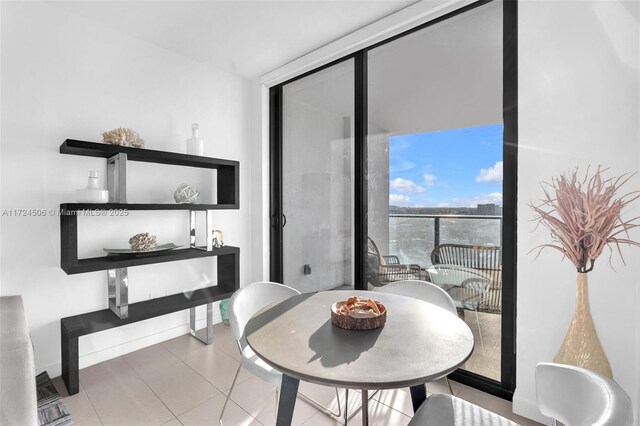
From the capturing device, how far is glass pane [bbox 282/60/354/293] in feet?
9.45

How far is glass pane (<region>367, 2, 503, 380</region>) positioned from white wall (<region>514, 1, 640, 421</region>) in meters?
0.20

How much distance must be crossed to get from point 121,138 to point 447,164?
2378 mm

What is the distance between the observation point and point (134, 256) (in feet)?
8.22

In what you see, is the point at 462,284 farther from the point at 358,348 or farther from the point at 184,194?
the point at 184,194

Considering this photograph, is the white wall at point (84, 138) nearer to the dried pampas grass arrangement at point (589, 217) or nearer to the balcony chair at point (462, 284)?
the balcony chair at point (462, 284)

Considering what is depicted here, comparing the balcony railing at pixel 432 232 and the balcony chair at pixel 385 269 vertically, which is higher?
the balcony railing at pixel 432 232

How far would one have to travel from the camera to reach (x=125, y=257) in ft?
8.10

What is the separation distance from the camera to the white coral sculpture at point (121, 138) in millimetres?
2346

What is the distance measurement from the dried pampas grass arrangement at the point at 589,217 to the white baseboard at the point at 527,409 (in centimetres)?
86

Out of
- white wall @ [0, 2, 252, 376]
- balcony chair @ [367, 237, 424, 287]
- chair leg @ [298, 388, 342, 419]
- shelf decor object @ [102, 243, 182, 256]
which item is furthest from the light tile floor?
shelf decor object @ [102, 243, 182, 256]

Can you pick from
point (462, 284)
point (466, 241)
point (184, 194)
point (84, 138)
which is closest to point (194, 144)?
point (184, 194)

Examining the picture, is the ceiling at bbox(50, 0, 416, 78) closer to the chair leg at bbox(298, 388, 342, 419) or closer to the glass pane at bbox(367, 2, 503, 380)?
the glass pane at bbox(367, 2, 503, 380)

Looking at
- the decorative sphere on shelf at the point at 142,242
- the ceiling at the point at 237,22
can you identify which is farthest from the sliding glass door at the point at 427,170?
the decorative sphere on shelf at the point at 142,242

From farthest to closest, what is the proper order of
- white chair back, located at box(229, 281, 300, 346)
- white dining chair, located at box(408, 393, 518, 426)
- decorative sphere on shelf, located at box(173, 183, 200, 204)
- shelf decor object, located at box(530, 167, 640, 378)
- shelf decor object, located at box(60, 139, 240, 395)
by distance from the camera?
decorative sphere on shelf, located at box(173, 183, 200, 204) < shelf decor object, located at box(60, 139, 240, 395) < white chair back, located at box(229, 281, 300, 346) < shelf decor object, located at box(530, 167, 640, 378) < white dining chair, located at box(408, 393, 518, 426)
